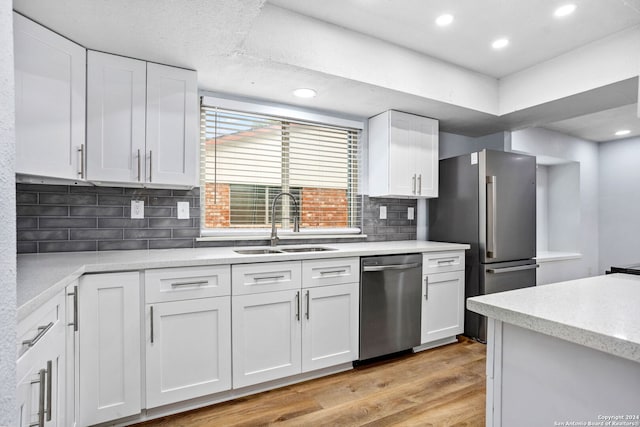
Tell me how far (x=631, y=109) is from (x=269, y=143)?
401cm

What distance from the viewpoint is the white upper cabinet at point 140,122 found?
6.42ft

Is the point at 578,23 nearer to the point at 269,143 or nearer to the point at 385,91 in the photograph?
the point at 385,91

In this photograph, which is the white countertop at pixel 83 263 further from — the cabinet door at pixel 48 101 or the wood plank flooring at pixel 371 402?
the wood plank flooring at pixel 371 402

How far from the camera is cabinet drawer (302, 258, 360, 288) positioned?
7.39ft

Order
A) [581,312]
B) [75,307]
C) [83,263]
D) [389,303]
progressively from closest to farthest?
1. [581,312]
2. [75,307]
3. [83,263]
4. [389,303]

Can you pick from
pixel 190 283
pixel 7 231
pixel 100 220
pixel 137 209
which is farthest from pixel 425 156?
pixel 7 231

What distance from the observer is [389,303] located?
2.58 meters

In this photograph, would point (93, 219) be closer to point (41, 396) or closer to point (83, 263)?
point (83, 263)

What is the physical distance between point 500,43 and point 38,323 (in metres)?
3.16

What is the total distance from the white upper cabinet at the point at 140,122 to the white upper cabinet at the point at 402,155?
1663 mm

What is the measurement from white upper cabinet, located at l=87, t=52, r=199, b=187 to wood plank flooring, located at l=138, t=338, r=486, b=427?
1.43 meters

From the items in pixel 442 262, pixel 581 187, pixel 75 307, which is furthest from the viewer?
pixel 581 187

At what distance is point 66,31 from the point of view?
1740mm

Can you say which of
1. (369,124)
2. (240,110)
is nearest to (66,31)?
(240,110)
